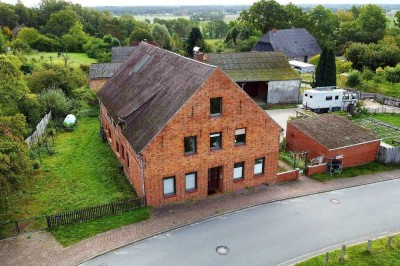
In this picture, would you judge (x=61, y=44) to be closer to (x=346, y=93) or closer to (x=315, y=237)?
(x=346, y=93)

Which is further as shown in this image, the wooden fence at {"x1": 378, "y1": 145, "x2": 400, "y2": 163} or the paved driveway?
the paved driveway

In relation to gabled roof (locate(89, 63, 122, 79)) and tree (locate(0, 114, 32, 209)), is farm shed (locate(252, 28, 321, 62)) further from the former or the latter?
tree (locate(0, 114, 32, 209))

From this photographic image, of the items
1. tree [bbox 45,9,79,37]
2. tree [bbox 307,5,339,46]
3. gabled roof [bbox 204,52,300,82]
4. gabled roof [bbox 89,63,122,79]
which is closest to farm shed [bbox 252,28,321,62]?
tree [bbox 307,5,339,46]

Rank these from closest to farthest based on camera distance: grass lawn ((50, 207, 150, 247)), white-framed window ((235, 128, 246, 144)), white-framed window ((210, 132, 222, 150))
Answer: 1. grass lawn ((50, 207, 150, 247))
2. white-framed window ((210, 132, 222, 150))
3. white-framed window ((235, 128, 246, 144))

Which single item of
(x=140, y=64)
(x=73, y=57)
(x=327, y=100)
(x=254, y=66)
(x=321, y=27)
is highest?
(x=321, y=27)

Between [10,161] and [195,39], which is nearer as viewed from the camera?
[10,161]

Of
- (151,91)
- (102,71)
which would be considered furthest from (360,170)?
(102,71)

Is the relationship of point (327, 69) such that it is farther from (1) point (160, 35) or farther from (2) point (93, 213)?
(1) point (160, 35)
